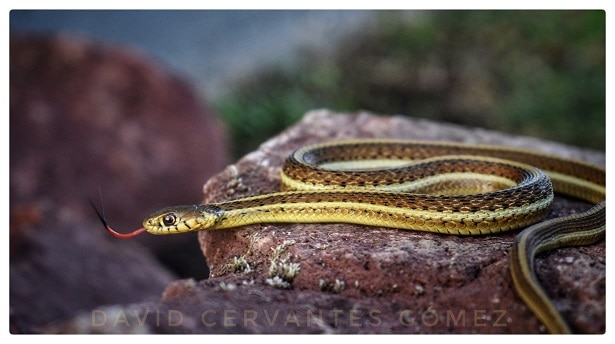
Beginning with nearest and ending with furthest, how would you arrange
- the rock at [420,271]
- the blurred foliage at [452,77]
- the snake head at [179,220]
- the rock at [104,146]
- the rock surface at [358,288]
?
the rock surface at [358,288] → the rock at [420,271] → the snake head at [179,220] → the rock at [104,146] → the blurred foliage at [452,77]

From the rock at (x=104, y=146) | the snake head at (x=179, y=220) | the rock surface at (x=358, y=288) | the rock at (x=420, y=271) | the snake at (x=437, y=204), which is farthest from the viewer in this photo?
the rock at (x=104, y=146)

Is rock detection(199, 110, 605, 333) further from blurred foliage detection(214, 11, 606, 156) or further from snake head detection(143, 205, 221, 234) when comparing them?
blurred foliage detection(214, 11, 606, 156)

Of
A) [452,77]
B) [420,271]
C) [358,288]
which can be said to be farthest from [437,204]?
[452,77]

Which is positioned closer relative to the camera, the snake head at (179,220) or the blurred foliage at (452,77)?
the snake head at (179,220)

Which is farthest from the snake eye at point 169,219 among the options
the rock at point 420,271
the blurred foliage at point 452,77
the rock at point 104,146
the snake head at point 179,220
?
the blurred foliage at point 452,77

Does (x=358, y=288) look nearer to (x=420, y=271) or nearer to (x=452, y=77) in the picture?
(x=420, y=271)

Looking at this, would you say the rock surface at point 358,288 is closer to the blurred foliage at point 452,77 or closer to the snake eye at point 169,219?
the snake eye at point 169,219

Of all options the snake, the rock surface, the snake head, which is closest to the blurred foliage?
the snake
